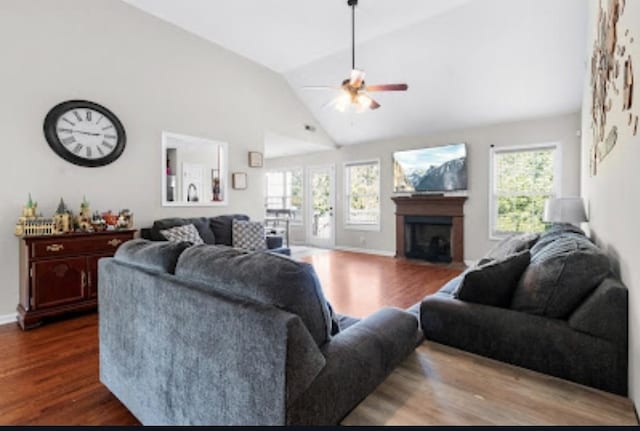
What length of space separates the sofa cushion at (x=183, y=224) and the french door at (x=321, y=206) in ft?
12.2

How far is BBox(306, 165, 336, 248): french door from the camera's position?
7.71 m

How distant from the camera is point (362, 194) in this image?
23.7ft

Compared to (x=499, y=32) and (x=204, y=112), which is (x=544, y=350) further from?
(x=204, y=112)

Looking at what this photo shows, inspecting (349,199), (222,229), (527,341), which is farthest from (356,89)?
(349,199)

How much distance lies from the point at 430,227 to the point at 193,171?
4.63 m

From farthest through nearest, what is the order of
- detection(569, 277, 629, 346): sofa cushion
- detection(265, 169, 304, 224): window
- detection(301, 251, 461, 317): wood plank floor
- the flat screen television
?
1. detection(265, 169, 304, 224): window
2. the flat screen television
3. detection(301, 251, 461, 317): wood plank floor
4. detection(569, 277, 629, 346): sofa cushion

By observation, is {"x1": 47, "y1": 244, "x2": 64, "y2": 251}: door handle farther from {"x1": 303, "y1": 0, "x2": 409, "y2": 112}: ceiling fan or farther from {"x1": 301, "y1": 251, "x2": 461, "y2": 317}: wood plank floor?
{"x1": 303, "y1": 0, "x2": 409, "y2": 112}: ceiling fan

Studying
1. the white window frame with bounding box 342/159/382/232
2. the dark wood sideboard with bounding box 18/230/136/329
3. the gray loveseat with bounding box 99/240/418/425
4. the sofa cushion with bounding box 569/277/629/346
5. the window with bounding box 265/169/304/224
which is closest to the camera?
the gray loveseat with bounding box 99/240/418/425

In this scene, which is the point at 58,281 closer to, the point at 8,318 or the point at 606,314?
the point at 8,318

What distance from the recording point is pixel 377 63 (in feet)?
16.4

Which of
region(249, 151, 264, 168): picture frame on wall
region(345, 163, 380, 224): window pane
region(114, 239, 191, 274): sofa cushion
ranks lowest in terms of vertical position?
region(114, 239, 191, 274): sofa cushion

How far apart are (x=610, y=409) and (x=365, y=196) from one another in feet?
19.7

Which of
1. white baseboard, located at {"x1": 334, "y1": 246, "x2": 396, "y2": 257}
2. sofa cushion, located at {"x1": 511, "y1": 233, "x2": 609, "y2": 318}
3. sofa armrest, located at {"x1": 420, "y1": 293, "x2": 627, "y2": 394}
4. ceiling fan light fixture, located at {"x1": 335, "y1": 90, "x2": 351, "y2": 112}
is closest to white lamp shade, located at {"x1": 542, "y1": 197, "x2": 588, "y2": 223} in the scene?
sofa cushion, located at {"x1": 511, "y1": 233, "x2": 609, "y2": 318}

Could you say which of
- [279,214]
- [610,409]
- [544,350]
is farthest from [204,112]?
[610,409]
